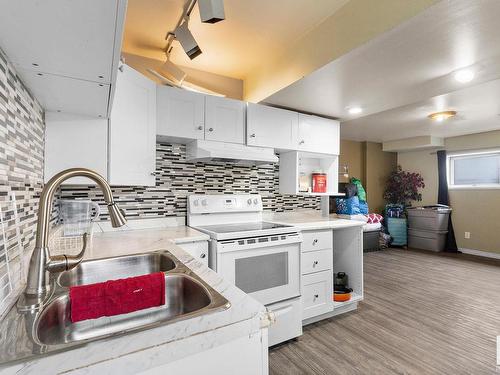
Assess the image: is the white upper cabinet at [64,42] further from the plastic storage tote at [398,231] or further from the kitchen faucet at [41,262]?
the plastic storage tote at [398,231]

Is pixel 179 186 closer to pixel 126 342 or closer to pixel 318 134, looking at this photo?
pixel 318 134

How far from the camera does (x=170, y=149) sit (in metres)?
2.43

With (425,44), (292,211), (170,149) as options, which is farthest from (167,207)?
(425,44)

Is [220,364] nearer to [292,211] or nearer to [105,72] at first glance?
[105,72]

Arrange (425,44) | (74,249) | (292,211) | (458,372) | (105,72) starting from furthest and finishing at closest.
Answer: (292,211), (458,372), (425,44), (74,249), (105,72)

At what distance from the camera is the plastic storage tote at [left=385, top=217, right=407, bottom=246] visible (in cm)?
563

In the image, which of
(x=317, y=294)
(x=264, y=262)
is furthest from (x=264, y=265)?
(x=317, y=294)

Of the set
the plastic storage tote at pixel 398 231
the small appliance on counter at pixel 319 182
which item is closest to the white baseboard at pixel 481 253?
the plastic storage tote at pixel 398 231

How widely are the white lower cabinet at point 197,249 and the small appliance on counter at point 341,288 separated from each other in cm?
146

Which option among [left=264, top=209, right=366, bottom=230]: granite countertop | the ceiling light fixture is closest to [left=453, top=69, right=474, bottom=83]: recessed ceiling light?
[left=264, top=209, right=366, bottom=230]: granite countertop

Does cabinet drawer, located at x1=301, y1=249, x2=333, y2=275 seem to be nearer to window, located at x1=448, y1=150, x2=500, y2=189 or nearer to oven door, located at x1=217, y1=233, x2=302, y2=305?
oven door, located at x1=217, y1=233, x2=302, y2=305

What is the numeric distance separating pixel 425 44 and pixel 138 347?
6.78ft

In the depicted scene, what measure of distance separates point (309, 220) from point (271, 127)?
Answer: 1043 millimetres

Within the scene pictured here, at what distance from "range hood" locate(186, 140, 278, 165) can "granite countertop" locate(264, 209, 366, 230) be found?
2.20 ft
